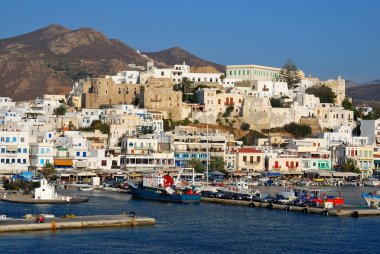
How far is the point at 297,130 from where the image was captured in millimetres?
85000

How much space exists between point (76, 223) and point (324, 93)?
55.2 metres

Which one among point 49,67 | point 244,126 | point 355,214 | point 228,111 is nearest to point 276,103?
point 244,126

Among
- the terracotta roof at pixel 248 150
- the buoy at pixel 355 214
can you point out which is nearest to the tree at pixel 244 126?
the terracotta roof at pixel 248 150

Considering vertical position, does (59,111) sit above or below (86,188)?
above

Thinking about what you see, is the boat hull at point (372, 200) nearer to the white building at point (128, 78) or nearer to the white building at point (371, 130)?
the white building at point (371, 130)

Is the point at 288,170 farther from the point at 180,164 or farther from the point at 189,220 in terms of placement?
the point at 189,220

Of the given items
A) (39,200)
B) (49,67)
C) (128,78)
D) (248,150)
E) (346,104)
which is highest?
(49,67)

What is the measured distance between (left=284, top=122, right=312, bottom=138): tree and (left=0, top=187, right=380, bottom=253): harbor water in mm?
32791

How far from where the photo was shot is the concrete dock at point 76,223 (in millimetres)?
38688

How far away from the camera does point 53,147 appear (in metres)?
69.1

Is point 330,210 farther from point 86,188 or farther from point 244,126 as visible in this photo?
point 244,126

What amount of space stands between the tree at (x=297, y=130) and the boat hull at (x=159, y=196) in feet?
94.8

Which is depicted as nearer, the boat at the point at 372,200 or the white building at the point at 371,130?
the boat at the point at 372,200

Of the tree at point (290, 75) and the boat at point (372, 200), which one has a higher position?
the tree at point (290, 75)
